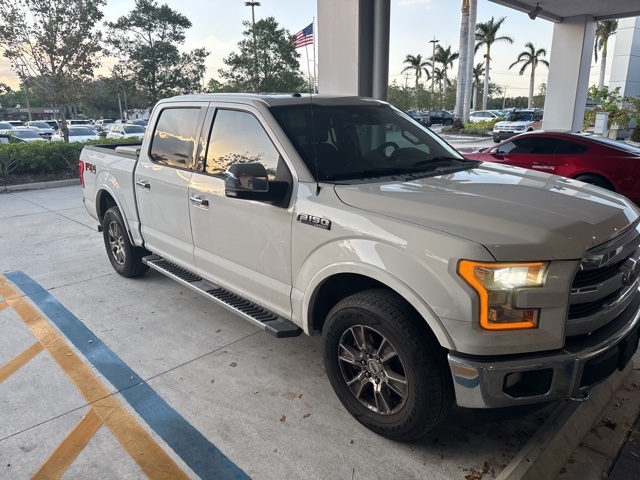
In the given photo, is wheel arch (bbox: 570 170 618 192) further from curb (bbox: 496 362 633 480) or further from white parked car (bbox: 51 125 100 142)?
white parked car (bbox: 51 125 100 142)

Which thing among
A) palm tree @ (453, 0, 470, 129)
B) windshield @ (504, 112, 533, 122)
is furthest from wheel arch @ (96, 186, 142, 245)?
windshield @ (504, 112, 533, 122)

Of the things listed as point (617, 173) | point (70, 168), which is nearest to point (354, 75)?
point (617, 173)

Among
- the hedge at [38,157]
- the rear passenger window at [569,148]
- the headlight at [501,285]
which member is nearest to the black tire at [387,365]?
the headlight at [501,285]

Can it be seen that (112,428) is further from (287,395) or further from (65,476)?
(287,395)

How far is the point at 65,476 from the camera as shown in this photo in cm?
265

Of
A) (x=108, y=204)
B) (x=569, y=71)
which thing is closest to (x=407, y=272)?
(x=108, y=204)

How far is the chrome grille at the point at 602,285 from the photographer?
238cm

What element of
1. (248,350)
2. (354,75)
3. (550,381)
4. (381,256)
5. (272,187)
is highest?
(354,75)

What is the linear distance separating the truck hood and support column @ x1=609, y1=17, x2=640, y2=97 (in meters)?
28.8

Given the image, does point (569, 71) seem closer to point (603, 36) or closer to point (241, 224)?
point (241, 224)

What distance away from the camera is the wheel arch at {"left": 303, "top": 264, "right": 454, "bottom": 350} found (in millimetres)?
2420

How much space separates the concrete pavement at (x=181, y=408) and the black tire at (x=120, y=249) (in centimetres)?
43

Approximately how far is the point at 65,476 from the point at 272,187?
199 centimetres

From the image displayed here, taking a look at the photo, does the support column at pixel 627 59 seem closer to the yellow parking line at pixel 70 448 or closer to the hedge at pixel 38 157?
the hedge at pixel 38 157
